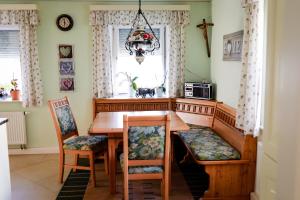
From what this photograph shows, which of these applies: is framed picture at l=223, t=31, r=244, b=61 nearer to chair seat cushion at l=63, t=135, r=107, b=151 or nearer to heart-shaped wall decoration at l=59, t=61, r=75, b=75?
chair seat cushion at l=63, t=135, r=107, b=151

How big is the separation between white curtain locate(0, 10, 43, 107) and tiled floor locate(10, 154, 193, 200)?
913 millimetres

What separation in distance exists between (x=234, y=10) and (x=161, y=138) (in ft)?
6.21

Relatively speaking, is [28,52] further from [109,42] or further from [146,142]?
[146,142]

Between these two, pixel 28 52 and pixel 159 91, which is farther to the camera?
pixel 159 91

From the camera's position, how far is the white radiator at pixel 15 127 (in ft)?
14.9

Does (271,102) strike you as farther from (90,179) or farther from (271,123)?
(90,179)

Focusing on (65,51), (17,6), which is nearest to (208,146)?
(65,51)

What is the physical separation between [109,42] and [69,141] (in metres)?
1.72

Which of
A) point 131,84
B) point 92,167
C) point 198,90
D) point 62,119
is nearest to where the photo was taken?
point 92,167

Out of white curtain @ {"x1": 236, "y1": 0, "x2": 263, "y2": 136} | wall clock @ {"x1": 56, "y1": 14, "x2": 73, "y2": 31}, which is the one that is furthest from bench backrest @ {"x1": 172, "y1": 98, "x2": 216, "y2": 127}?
wall clock @ {"x1": 56, "y1": 14, "x2": 73, "y2": 31}

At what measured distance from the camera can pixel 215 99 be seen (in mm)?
4379

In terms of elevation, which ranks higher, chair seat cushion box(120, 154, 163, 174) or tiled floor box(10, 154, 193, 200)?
chair seat cushion box(120, 154, 163, 174)

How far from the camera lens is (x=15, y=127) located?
14.9 ft

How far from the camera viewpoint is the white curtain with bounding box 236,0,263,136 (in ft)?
8.89
